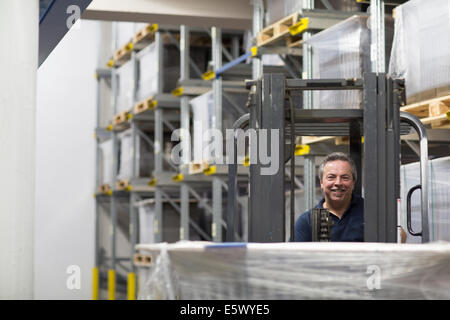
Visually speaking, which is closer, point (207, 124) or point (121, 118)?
point (207, 124)

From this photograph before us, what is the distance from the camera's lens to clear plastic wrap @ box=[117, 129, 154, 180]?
520 inches

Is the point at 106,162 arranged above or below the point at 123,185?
above

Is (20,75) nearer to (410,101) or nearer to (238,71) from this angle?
(410,101)

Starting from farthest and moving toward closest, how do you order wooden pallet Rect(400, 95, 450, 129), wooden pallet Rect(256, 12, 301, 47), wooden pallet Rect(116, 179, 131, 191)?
1. wooden pallet Rect(116, 179, 131, 191)
2. wooden pallet Rect(256, 12, 301, 47)
3. wooden pallet Rect(400, 95, 450, 129)

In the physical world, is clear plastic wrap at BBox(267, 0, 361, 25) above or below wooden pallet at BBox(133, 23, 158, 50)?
below

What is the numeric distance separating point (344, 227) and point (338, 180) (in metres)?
0.30

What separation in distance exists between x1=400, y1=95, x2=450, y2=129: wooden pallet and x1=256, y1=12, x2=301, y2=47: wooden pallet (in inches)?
86.2

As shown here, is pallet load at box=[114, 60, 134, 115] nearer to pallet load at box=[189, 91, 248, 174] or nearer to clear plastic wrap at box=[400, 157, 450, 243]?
pallet load at box=[189, 91, 248, 174]

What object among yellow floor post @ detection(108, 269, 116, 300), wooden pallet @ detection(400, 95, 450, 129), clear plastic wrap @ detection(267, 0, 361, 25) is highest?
clear plastic wrap @ detection(267, 0, 361, 25)

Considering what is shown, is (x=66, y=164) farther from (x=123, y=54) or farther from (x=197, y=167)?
(x=197, y=167)

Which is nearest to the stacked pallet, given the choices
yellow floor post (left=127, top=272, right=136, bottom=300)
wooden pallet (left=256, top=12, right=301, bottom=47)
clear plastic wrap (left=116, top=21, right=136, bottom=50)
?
wooden pallet (left=256, top=12, right=301, bottom=47)

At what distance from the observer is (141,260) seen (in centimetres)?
1259

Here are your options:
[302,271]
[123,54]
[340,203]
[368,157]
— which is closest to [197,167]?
[123,54]

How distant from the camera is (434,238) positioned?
5910 millimetres
